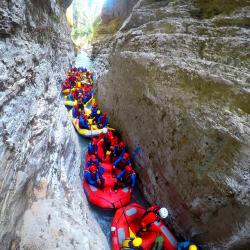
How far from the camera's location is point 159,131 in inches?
259

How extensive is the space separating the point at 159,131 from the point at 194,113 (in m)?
1.50

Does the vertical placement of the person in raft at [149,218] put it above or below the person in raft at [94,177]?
below

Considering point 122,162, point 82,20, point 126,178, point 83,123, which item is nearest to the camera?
point 126,178

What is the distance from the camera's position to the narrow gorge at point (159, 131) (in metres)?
3.34

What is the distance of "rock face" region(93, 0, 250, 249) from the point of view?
459 cm

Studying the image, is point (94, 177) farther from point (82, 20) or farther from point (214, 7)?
point (82, 20)

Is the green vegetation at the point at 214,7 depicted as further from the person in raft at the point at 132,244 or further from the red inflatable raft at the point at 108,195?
the person in raft at the point at 132,244

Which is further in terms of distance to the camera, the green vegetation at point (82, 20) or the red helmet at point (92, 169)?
the green vegetation at point (82, 20)

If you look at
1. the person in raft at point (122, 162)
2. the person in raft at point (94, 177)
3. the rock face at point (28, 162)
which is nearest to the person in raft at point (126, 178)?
the person in raft at point (122, 162)

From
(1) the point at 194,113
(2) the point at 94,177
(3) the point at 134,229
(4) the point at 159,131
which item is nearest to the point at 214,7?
(1) the point at 194,113

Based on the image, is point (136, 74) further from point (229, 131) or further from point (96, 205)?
point (96, 205)

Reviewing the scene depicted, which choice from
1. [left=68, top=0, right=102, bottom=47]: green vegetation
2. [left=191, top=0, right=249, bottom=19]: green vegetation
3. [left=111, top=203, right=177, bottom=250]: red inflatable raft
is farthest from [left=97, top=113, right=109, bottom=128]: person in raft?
[left=68, top=0, right=102, bottom=47]: green vegetation

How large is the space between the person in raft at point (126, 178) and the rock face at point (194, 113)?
1.85 ft

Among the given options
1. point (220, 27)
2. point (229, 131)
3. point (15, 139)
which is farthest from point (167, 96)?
point (15, 139)
